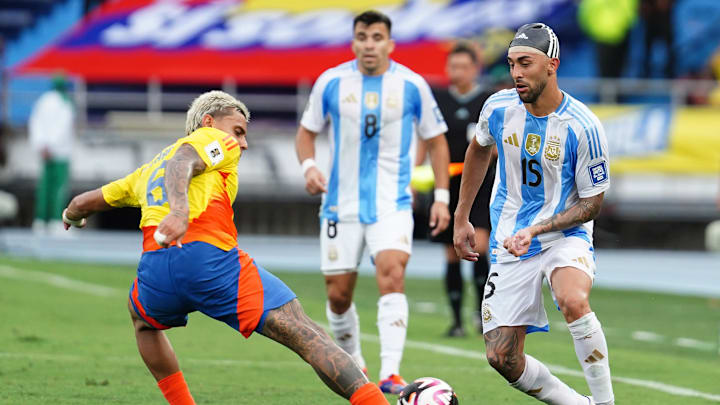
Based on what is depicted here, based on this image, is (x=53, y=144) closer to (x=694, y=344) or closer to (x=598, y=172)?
(x=694, y=344)

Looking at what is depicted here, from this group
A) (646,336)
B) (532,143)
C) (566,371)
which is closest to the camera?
(532,143)

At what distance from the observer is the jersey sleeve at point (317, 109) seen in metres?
9.00

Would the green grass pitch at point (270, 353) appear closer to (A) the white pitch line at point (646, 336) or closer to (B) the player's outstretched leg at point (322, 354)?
(A) the white pitch line at point (646, 336)

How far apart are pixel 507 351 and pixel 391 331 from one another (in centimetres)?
191

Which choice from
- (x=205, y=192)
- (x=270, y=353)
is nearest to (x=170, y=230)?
(x=205, y=192)

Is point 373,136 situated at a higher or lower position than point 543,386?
higher

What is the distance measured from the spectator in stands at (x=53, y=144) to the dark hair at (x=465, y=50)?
412 inches

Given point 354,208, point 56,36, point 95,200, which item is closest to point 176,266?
point 95,200

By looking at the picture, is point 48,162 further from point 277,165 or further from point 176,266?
point 176,266

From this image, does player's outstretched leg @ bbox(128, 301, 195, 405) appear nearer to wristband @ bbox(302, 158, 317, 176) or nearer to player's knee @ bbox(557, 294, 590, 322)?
player's knee @ bbox(557, 294, 590, 322)

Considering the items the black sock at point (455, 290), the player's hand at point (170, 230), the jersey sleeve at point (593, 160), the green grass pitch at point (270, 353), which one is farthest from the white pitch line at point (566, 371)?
the player's hand at point (170, 230)

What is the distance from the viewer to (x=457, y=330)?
11664mm

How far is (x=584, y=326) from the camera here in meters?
6.33

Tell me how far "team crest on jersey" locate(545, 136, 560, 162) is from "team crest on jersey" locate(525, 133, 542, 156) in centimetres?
5
